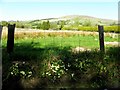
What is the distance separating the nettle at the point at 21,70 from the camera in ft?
24.8

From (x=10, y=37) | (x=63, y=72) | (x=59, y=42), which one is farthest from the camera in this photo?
(x=59, y=42)

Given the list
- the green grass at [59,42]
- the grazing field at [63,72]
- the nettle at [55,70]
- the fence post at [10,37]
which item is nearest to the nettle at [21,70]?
the grazing field at [63,72]

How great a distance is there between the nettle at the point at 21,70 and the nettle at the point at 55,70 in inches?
16.3

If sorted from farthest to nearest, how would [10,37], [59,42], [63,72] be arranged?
[59,42]
[10,37]
[63,72]

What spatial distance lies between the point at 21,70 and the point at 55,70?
3.07 ft

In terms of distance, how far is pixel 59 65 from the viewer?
821 centimetres

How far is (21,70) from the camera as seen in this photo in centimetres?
786

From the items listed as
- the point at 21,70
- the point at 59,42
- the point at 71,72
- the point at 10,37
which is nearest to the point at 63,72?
the point at 71,72

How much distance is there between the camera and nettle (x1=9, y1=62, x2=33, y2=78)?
24.8ft

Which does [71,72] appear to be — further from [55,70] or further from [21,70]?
[21,70]

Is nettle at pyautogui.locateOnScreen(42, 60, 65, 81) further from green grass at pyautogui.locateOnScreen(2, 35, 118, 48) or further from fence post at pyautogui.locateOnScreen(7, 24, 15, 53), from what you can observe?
green grass at pyautogui.locateOnScreen(2, 35, 118, 48)

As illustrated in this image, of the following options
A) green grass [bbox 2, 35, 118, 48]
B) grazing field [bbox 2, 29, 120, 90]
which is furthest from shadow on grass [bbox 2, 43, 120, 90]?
green grass [bbox 2, 35, 118, 48]

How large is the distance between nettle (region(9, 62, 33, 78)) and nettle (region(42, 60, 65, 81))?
1.36ft

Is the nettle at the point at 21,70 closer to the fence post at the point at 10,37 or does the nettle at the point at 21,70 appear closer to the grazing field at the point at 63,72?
the grazing field at the point at 63,72
